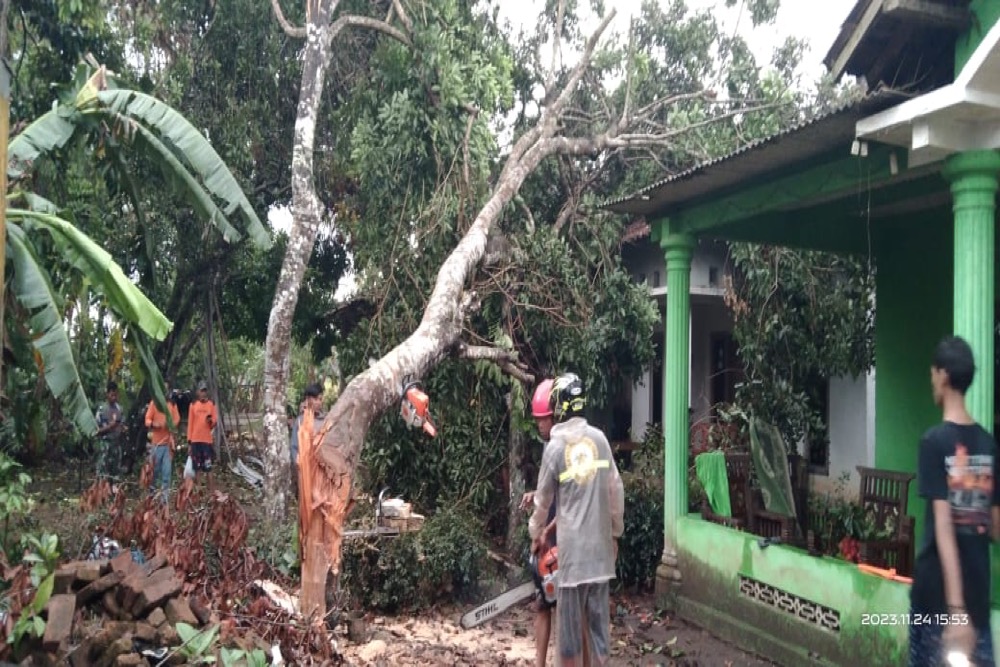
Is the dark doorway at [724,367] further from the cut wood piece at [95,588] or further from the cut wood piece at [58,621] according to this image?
the cut wood piece at [58,621]

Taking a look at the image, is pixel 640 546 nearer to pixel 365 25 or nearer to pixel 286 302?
pixel 286 302

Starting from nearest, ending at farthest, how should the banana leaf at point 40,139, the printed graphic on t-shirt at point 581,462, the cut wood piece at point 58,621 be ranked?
the cut wood piece at point 58,621 < the printed graphic on t-shirt at point 581,462 < the banana leaf at point 40,139

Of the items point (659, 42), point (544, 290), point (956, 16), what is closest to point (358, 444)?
point (544, 290)

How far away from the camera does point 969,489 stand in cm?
299

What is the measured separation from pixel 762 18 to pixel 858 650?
10235 millimetres

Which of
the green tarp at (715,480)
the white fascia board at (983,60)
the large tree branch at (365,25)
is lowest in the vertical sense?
the green tarp at (715,480)

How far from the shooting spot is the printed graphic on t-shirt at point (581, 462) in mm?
4586

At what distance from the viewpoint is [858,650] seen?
5184mm

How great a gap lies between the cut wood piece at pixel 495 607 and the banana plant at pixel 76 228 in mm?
3023

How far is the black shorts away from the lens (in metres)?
12.3

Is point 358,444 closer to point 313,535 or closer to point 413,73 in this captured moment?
point 313,535

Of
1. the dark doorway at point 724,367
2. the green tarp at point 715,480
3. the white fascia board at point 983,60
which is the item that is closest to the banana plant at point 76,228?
the green tarp at point 715,480

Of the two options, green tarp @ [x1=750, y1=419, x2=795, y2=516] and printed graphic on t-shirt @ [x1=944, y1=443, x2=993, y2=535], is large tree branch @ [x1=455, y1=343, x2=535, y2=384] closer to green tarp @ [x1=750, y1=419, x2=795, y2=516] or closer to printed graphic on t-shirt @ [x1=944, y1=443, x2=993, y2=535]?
green tarp @ [x1=750, y1=419, x2=795, y2=516]

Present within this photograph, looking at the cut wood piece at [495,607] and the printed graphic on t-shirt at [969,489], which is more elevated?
the printed graphic on t-shirt at [969,489]
